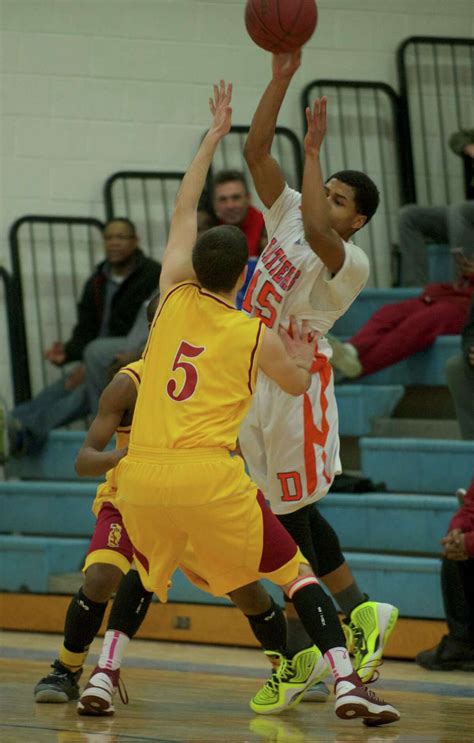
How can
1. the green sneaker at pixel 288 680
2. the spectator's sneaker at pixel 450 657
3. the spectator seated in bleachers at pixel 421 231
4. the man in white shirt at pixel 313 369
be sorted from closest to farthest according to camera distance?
the green sneaker at pixel 288 680 → the man in white shirt at pixel 313 369 → the spectator's sneaker at pixel 450 657 → the spectator seated in bleachers at pixel 421 231

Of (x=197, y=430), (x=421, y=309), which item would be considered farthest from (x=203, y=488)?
(x=421, y=309)

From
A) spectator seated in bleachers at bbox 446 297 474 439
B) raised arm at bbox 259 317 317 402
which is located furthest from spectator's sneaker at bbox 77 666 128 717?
spectator seated in bleachers at bbox 446 297 474 439

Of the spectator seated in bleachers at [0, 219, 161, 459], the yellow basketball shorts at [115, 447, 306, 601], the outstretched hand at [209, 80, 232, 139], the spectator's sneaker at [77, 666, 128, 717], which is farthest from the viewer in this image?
the spectator seated in bleachers at [0, 219, 161, 459]

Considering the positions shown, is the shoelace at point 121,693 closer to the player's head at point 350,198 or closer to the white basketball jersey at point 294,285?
the white basketball jersey at point 294,285

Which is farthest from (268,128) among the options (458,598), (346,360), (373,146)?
(373,146)

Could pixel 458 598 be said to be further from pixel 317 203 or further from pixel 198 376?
pixel 198 376

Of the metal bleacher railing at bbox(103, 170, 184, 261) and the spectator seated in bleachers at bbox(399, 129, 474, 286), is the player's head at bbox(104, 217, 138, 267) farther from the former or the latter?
the spectator seated in bleachers at bbox(399, 129, 474, 286)

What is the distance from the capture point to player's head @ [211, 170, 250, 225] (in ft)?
25.7

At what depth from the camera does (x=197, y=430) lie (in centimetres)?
400

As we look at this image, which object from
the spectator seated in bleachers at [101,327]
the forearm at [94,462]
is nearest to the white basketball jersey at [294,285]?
the forearm at [94,462]

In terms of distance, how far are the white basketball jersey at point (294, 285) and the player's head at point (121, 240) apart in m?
3.57

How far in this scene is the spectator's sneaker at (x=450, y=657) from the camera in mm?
5812

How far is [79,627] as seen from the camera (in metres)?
4.64

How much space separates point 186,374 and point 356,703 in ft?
3.49
